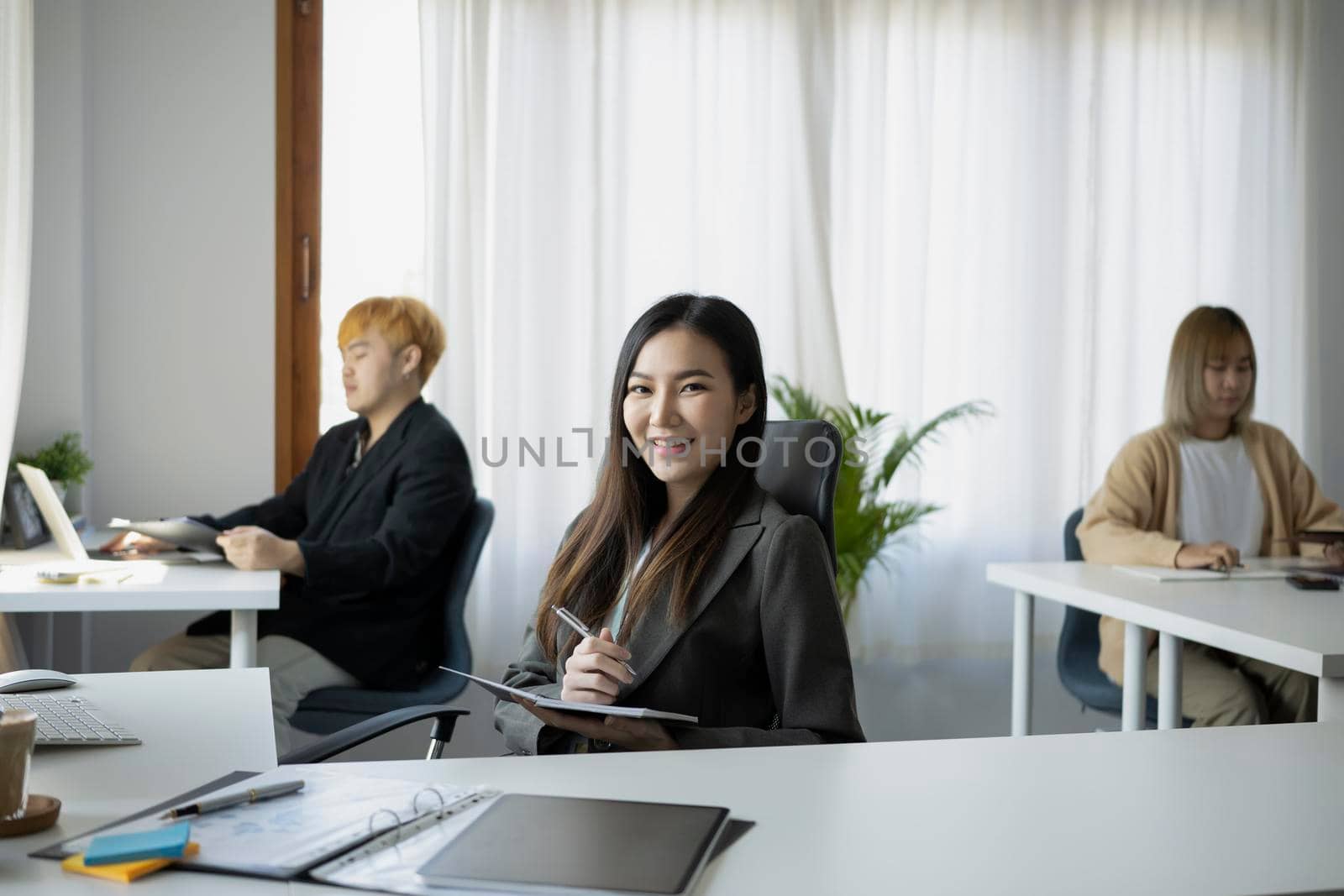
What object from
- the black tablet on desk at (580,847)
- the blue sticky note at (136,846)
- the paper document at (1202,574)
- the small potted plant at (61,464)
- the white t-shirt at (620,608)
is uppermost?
the small potted plant at (61,464)

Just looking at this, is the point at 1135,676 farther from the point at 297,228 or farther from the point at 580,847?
the point at 297,228

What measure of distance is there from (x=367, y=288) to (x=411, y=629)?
1.40m

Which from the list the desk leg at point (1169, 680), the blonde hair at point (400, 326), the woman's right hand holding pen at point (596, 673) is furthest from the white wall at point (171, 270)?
the desk leg at point (1169, 680)

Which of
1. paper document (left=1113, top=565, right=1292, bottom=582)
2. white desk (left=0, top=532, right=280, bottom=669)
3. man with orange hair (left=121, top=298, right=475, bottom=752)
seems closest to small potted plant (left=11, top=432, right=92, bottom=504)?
man with orange hair (left=121, top=298, right=475, bottom=752)

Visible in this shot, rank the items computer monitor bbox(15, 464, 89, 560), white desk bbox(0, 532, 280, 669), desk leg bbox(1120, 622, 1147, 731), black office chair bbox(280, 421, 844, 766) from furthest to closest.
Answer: computer monitor bbox(15, 464, 89, 560)
desk leg bbox(1120, 622, 1147, 731)
white desk bbox(0, 532, 280, 669)
black office chair bbox(280, 421, 844, 766)

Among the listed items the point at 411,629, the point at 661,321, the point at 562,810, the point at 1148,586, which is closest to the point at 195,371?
the point at 411,629

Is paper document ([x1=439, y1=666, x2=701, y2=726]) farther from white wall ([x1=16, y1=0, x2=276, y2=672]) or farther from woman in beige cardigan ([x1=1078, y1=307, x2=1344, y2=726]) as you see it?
white wall ([x1=16, y1=0, x2=276, y2=672])

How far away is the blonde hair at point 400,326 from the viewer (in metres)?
3.09

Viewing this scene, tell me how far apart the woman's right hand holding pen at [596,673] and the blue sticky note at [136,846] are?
61 cm

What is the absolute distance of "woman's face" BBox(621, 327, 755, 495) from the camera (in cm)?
178

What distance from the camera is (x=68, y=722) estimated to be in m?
1.40

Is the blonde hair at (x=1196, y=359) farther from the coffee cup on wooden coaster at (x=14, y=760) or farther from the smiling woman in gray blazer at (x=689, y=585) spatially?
the coffee cup on wooden coaster at (x=14, y=760)

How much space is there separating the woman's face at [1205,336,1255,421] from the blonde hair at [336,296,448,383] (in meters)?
2.01

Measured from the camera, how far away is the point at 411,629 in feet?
9.28
